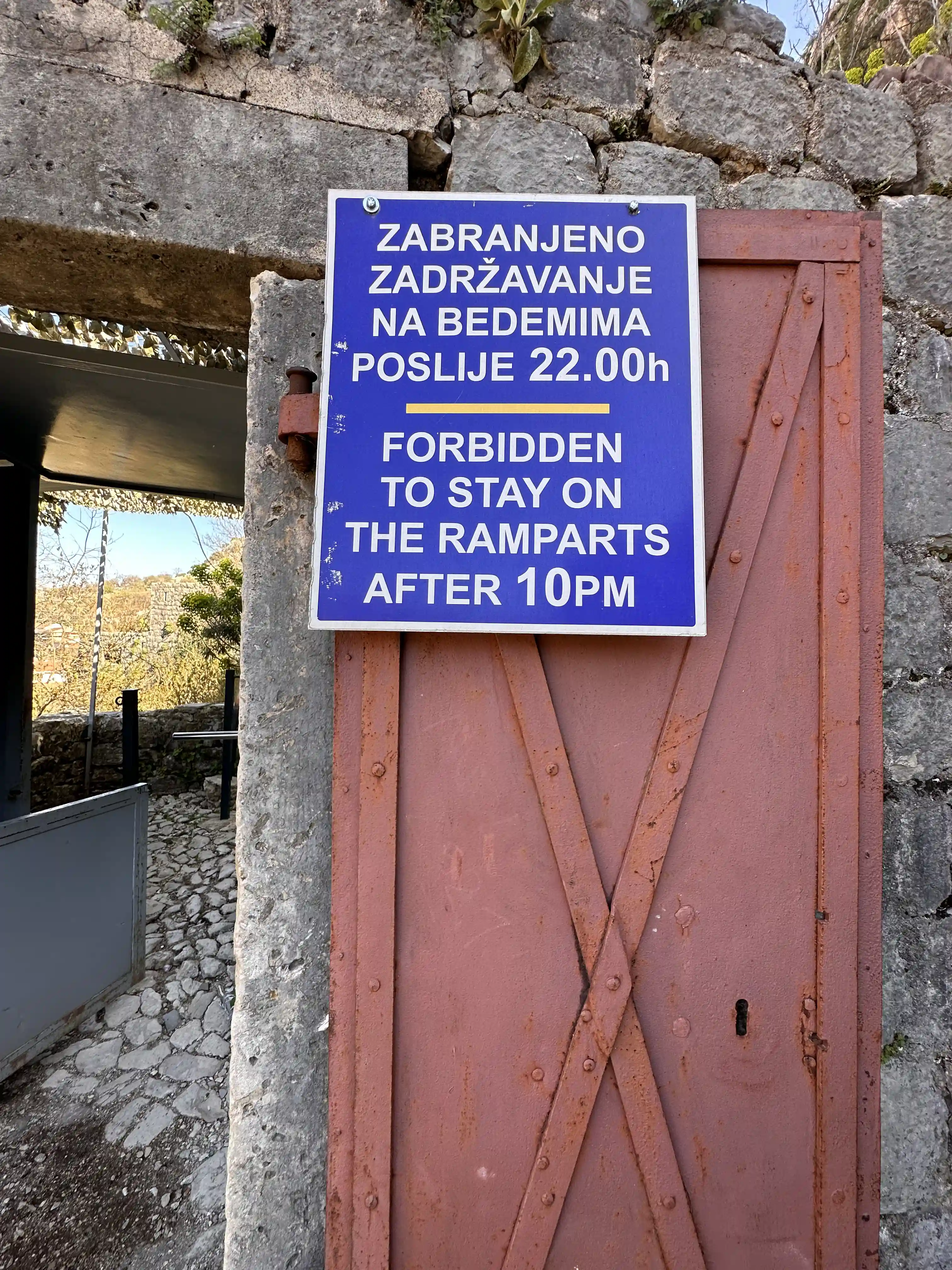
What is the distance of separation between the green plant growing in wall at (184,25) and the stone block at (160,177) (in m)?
0.08

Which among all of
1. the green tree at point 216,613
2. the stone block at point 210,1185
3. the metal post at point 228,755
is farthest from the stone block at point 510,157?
the green tree at point 216,613

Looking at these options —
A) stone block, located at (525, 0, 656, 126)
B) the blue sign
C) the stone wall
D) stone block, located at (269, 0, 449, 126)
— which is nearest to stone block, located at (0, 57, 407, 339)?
the stone wall

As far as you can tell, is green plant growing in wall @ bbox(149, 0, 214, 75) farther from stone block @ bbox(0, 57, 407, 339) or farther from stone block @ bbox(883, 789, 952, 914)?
stone block @ bbox(883, 789, 952, 914)

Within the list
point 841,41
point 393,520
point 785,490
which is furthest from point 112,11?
point 841,41

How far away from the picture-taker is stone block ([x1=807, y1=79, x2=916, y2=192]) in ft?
4.95

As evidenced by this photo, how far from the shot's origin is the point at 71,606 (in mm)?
7762

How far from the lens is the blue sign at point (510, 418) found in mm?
1150

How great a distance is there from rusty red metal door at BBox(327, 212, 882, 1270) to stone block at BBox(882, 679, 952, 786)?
0.31 meters

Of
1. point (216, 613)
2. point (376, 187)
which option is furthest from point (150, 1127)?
point (216, 613)

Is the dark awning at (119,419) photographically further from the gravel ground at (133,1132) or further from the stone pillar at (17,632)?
the gravel ground at (133,1132)

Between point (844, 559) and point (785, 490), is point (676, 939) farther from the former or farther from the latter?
point (785, 490)

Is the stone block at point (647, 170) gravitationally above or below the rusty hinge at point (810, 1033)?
above

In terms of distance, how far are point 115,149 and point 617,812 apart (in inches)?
77.1

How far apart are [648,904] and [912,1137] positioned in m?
0.97
